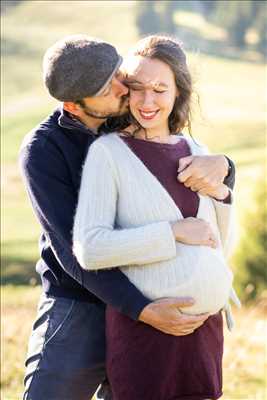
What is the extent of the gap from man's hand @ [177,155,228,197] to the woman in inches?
0.9

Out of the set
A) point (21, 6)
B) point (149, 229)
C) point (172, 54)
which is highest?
point (172, 54)

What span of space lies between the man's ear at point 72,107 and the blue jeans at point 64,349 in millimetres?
536

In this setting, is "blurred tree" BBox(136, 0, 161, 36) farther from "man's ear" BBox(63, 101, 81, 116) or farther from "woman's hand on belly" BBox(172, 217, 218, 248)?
"woman's hand on belly" BBox(172, 217, 218, 248)

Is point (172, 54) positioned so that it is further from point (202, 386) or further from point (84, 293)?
point (202, 386)

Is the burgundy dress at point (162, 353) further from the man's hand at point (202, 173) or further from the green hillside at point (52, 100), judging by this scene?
the green hillside at point (52, 100)

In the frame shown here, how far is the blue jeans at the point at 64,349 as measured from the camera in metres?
→ 2.62

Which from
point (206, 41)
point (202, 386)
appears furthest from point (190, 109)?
point (206, 41)

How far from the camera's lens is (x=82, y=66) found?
241 cm

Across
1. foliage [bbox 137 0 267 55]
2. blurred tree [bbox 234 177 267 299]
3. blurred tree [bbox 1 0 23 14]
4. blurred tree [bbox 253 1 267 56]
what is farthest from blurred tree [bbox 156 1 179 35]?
blurred tree [bbox 234 177 267 299]

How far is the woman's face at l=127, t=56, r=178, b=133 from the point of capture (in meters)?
2.46

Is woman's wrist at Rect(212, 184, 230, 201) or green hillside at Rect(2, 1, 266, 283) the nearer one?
woman's wrist at Rect(212, 184, 230, 201)

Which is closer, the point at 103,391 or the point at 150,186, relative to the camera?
the point at 150,186

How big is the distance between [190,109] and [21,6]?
22708 millimetres

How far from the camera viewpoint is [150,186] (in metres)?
2.44
